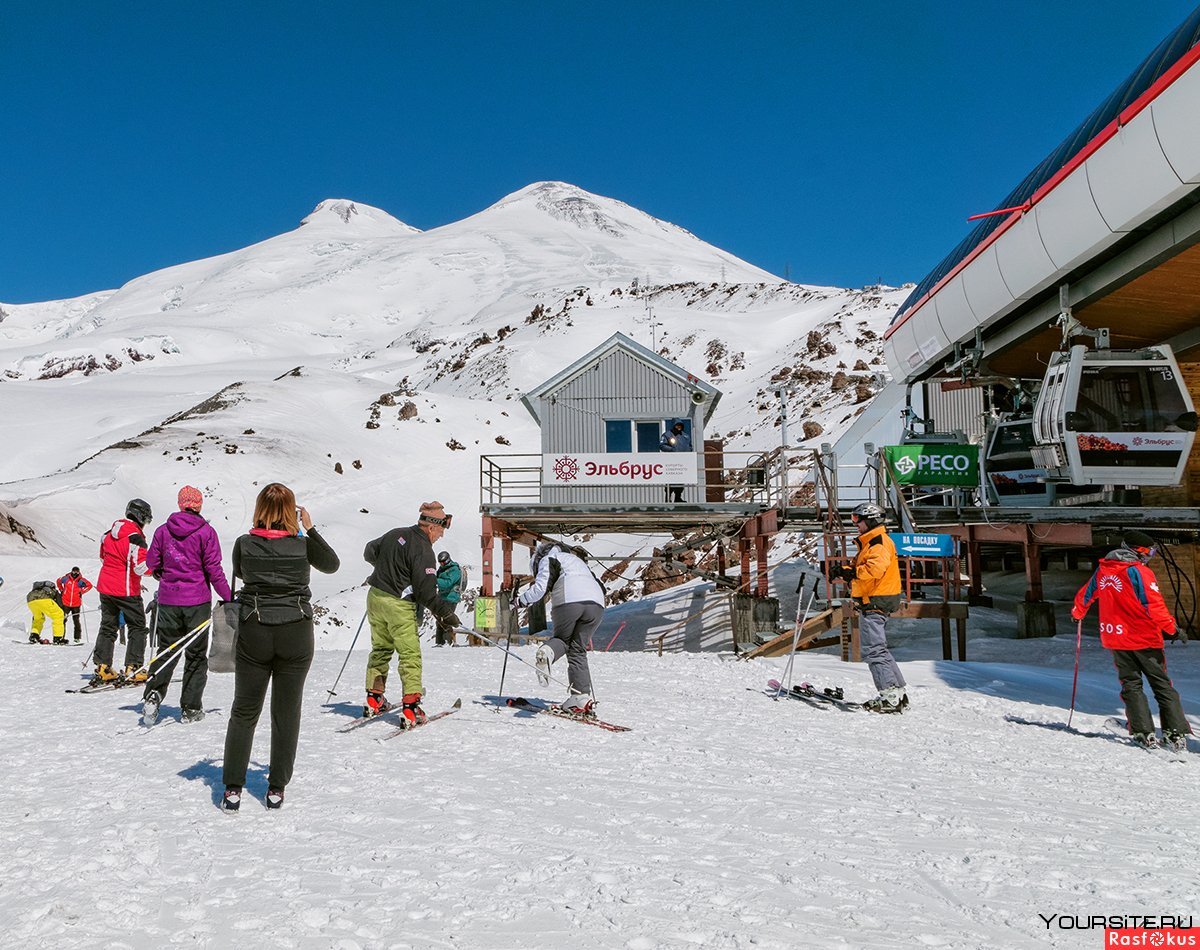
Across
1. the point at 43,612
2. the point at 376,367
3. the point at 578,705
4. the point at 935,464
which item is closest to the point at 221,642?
the point at 578,705

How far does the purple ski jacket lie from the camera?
7445 millimetres

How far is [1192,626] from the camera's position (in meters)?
15.6

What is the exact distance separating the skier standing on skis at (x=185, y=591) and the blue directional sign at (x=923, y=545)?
887 cm

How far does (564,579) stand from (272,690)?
3.18 m

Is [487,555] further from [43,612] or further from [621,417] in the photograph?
[43,612]

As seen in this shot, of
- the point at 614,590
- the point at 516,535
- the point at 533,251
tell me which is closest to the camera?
the point at 516,535

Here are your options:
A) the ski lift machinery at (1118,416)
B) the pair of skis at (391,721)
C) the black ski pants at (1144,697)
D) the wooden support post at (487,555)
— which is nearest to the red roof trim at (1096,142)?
the ski lift machinery at (1118,416)

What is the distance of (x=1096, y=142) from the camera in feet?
36.8

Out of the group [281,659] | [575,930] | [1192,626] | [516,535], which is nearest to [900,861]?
[575,930]

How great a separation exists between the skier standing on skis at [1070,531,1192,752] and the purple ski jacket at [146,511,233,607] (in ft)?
24.3

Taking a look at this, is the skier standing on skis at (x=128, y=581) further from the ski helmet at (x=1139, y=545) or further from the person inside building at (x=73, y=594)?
the person inside building at (x=73, y=594)

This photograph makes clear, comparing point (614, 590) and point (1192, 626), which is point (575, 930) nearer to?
point (1192, 626)

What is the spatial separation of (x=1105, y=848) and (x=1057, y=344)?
13.8 meters

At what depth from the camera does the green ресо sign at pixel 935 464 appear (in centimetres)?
1686
